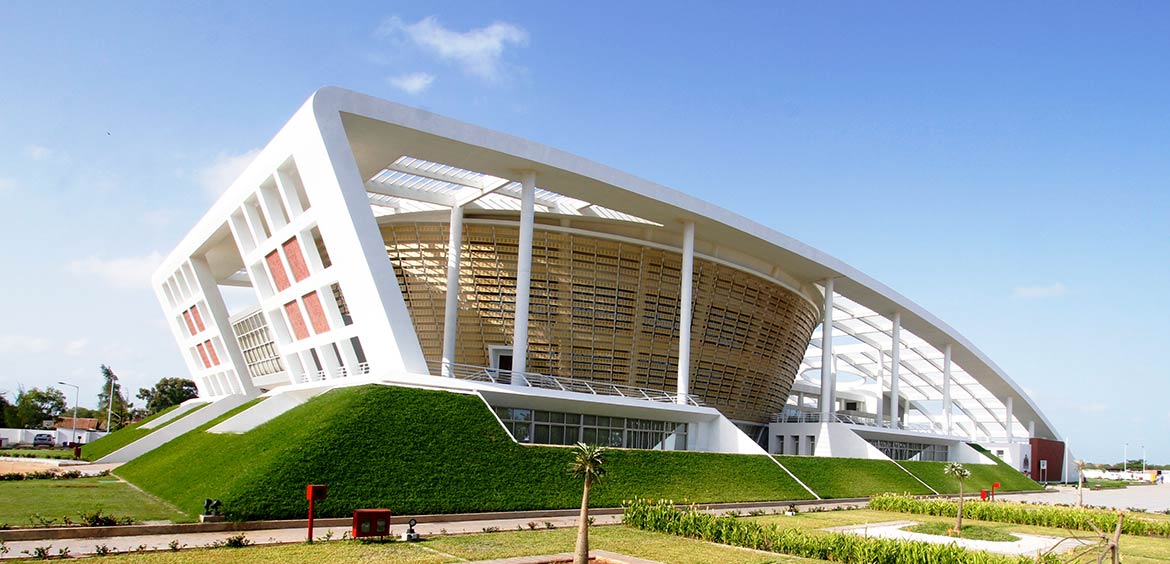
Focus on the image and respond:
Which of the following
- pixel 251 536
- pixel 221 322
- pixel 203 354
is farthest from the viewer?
pixel 203 354

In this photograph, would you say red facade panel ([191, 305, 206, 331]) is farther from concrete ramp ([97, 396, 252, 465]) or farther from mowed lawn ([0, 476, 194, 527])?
mowed lawn ([0, 476, 194, 527])

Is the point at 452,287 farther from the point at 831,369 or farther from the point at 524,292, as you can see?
the point at 831,369

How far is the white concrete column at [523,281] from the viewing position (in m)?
31.3

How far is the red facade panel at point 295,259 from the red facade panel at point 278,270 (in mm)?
925

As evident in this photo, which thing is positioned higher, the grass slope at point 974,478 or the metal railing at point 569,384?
the metal railing at point 569,384

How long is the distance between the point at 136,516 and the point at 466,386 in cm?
1088

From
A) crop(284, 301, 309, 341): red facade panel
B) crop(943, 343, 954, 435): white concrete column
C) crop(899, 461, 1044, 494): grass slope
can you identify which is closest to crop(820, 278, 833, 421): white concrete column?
crop(899, 461, 1044, 494): grass slope

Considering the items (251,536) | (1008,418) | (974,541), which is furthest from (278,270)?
(1008,418)

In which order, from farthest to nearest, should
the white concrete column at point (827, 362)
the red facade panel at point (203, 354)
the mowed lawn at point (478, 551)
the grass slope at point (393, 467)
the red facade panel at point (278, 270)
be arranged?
the red facade panel at point (203, 354) → the white concrete column at point (827, 362) → the red facade panel at point (278, 270) → the grass slope at point (393, 467) → the mowed lawn at point (478, 551)

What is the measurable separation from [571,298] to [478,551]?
71.4 ft

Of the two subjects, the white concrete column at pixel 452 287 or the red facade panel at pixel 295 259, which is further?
the white concrete column at pixel 452 287

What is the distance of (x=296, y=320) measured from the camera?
115 ft

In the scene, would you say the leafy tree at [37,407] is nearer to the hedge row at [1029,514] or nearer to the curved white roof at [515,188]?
the curved white roof at [515,188]

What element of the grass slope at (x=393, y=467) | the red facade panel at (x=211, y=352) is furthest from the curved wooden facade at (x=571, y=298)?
the red facade panel at (x=211, y=352)
